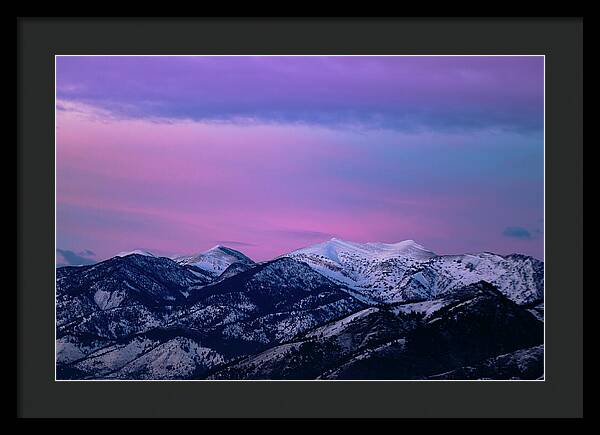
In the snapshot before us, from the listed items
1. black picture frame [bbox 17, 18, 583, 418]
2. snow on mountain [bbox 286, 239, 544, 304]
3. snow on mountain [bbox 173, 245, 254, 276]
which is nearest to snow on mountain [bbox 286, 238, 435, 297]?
snow on mountain [bbox 286, 239, 544, 304]

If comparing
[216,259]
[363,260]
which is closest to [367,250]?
[363,260]

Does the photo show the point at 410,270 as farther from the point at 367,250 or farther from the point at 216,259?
the point at 216,259

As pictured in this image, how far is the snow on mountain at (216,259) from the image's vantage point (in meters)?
26.1

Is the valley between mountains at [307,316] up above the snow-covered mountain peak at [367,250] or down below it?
below

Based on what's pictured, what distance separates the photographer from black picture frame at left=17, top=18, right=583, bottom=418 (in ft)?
42.9

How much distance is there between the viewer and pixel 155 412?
14.2 m

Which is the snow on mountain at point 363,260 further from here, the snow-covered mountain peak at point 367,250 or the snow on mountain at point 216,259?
the snow on mountain at point 216,259

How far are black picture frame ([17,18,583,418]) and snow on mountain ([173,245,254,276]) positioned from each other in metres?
12.0
